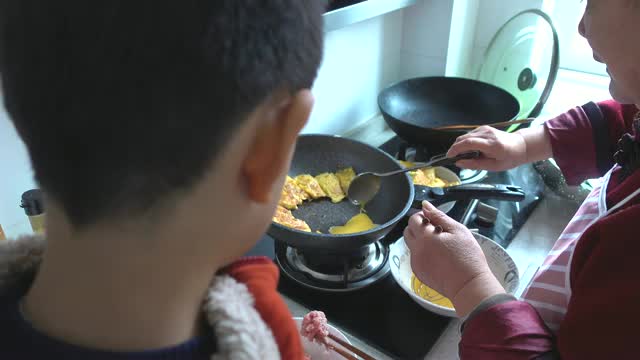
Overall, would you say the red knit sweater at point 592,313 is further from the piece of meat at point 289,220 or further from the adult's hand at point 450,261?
the piece of meat at point 289,220

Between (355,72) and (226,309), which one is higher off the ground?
(226,309)

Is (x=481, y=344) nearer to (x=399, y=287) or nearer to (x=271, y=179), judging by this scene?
(x=399, y=287)

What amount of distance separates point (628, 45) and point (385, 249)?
1.58ft

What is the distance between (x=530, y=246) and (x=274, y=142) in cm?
76

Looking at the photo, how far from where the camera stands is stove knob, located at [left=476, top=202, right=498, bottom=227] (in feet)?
3.06

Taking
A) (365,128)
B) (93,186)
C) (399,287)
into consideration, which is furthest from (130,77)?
(365,128)

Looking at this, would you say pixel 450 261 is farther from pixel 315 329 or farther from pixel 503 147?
pixel 503 147

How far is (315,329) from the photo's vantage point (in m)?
0.62

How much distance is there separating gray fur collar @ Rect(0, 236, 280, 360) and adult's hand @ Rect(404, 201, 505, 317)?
36 cm

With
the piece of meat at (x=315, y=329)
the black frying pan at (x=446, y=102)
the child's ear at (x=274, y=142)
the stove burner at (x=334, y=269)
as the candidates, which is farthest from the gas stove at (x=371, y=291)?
the child's ear at (x=274, y=142)

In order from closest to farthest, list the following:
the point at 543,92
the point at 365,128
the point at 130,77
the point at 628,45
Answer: the point at 130,77
the point at 628,45
the point at 543,92
the point at 365,128

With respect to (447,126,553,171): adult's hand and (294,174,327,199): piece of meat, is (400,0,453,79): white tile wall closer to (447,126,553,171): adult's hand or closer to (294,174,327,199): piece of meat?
(447,126,553,171): adult's hand

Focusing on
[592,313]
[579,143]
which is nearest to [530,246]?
[579,143]

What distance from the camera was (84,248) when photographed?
28cm
